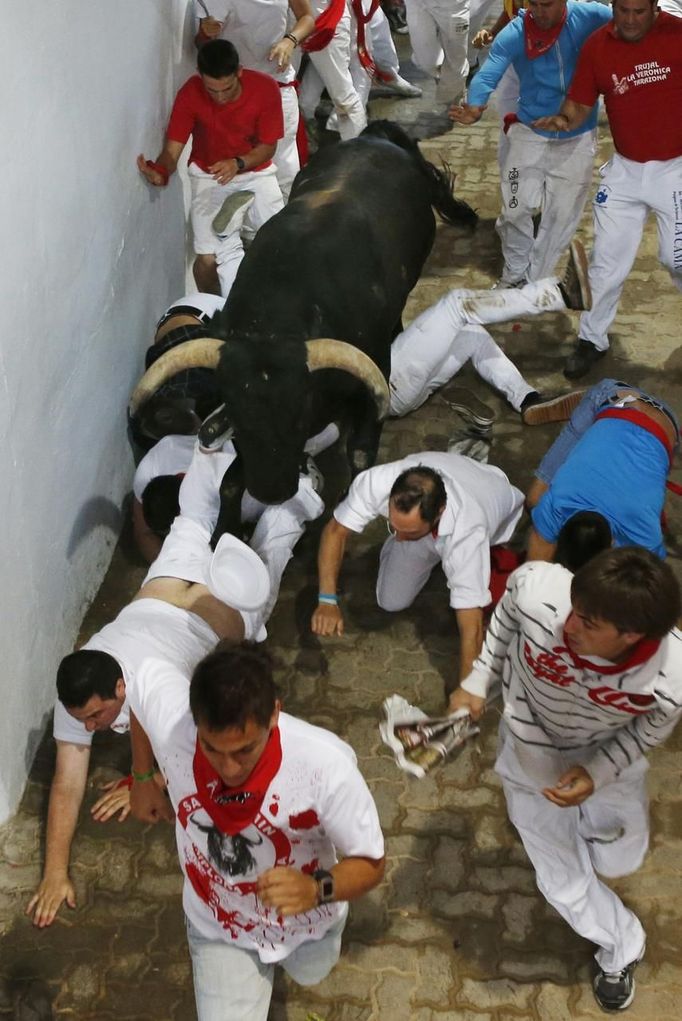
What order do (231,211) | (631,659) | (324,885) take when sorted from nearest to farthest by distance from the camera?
(324,885)
(631,659)
(231,211)

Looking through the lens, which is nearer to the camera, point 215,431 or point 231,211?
point 215,431

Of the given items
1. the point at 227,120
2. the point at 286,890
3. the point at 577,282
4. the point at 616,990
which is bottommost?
the point at 616,990

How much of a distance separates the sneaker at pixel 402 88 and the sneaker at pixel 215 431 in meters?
5.93

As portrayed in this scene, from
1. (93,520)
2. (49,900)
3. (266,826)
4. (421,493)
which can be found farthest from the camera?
(93,520)

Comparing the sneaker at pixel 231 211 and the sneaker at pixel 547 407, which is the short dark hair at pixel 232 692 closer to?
the sneaker at pixel 547 407

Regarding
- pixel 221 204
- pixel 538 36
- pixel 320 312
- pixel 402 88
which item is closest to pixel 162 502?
pixel 320 312

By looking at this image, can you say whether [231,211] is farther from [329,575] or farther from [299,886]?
[299,886]

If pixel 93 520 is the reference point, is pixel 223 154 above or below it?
above

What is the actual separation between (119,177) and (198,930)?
11.6 feet

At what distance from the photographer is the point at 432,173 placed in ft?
20.7

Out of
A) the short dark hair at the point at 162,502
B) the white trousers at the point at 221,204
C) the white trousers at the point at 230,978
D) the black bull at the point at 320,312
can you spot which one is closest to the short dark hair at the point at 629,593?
the white trousers at the point at 230,978

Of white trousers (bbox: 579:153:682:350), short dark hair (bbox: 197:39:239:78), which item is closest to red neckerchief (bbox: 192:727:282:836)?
short dark hair (bbox: 197:39:239:78)

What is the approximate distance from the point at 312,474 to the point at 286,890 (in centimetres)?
298

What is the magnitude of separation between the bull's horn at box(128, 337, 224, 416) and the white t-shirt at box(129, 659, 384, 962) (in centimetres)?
198
